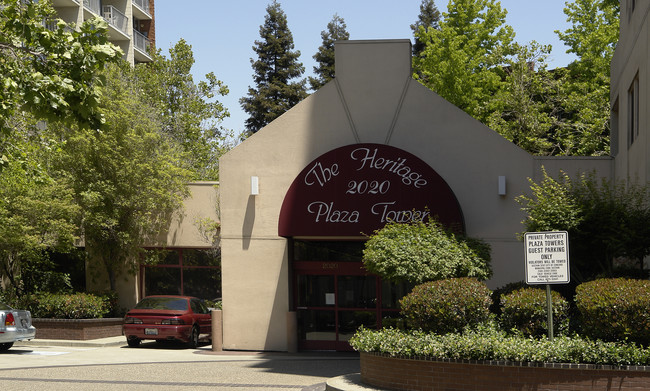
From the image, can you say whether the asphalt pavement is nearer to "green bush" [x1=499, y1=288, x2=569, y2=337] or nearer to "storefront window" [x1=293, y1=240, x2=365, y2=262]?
"storefront window" [x1=293, y1=240, x2=365, y2=262]

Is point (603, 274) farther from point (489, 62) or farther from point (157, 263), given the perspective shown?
point (489, 62)

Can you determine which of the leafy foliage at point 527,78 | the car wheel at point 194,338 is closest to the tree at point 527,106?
the leafy foliage at point 527,78

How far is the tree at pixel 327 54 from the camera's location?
6462 centimetres

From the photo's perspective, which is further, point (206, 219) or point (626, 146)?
point (206, 219)

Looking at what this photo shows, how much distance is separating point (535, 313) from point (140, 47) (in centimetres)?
4558

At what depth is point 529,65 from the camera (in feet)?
139

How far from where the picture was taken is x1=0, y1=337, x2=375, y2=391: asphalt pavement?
599 inches

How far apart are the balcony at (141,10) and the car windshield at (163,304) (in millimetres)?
33800

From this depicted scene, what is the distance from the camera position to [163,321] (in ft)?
75.4

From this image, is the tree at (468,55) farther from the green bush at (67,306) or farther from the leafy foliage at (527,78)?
the green bush at (67,306)

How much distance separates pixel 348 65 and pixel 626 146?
744 centimetres

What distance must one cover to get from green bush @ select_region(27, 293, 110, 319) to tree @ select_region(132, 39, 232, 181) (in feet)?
61.1

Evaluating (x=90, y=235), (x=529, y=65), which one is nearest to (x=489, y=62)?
(x=529, y=65)

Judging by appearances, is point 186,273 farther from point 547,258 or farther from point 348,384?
point 547,258
